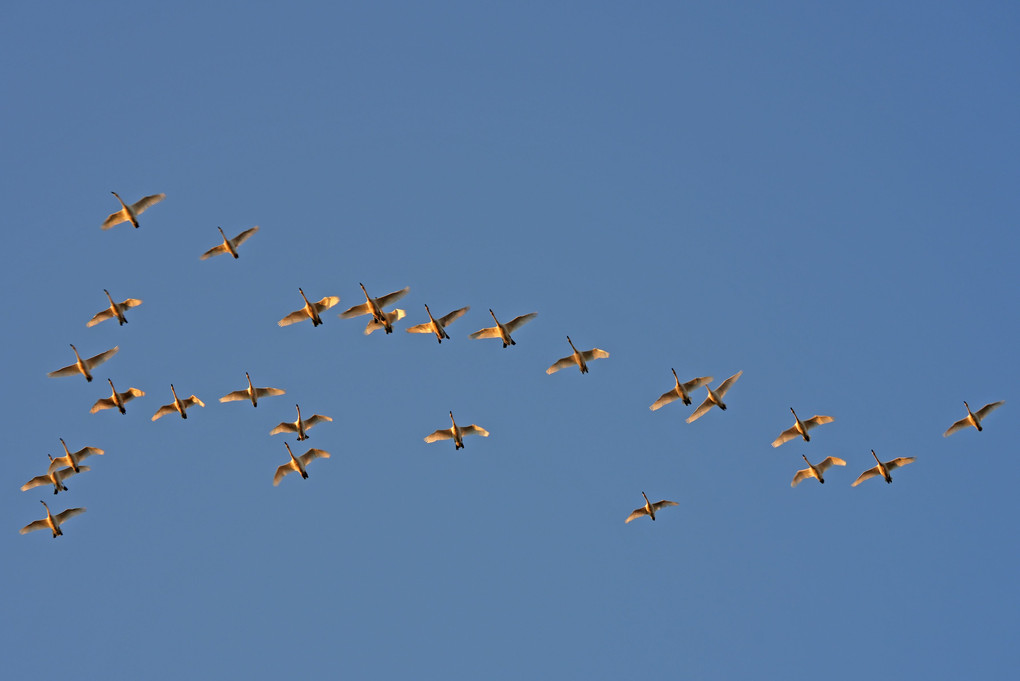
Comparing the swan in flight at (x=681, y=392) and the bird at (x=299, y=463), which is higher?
the bird at (x=299, y=463)

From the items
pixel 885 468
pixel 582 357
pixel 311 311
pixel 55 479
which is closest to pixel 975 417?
pixel 885 468

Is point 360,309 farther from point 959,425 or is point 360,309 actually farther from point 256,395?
point 959,425

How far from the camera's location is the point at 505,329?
252 ft

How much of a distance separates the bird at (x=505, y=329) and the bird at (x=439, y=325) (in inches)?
53.0

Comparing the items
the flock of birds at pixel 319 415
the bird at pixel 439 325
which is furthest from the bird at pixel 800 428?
the bird at pixel 439 325

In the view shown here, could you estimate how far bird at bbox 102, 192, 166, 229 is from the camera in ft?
252

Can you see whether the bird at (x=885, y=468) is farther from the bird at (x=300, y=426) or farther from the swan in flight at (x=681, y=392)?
the bird at (x=300, y=426)

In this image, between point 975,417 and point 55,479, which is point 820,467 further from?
point 55,479

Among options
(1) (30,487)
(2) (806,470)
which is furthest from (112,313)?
(2) (806,470)

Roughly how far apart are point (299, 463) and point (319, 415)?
16.1 ft

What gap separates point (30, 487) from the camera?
81250 mm

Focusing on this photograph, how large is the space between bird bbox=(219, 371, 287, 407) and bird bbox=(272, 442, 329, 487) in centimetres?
301

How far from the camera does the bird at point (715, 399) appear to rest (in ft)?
256

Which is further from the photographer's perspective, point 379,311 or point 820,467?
point 820,467
